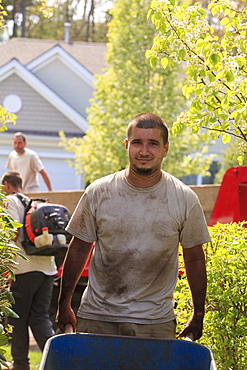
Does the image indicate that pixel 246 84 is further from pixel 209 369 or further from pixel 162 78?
pixel 162 78

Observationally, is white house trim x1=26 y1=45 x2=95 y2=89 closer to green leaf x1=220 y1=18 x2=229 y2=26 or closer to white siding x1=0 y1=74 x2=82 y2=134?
white siding x1=0 y1=74 x2=82 y2=134

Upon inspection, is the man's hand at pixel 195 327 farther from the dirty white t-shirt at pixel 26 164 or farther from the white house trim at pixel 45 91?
the white house trim at pixel 45 91

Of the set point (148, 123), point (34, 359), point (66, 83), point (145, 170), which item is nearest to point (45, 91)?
point (66, 83)

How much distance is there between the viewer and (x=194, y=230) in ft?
13.2

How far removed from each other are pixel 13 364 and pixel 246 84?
3876 mm

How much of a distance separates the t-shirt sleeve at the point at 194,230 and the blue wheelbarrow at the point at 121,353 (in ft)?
2.66

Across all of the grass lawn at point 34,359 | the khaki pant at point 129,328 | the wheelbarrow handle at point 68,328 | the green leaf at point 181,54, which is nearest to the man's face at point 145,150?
the green leaf at point 181,54

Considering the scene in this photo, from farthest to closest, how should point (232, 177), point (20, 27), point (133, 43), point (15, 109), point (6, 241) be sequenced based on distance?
point (20, 27)
point (15, 109)
point (133, 43)
point (232, 177)
point (6, 241)

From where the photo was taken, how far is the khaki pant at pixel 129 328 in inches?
152

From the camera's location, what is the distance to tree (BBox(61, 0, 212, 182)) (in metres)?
17.9

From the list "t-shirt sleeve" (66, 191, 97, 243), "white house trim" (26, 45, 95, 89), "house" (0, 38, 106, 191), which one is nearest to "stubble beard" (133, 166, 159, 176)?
"t-shirt sleeve" (66, 191, 97, 243)

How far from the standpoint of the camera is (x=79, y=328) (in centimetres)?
407

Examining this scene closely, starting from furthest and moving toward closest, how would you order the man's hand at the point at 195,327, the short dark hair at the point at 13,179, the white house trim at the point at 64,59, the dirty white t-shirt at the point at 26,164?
1. the white house trim at the point at 64,59
2. the dirty white t-shirt at the point at 26,164
3. the short dark hair at the point at 13,179
4. the man's hand at the point at 195,327

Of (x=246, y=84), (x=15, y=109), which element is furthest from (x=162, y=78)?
(x=246, y=84)
